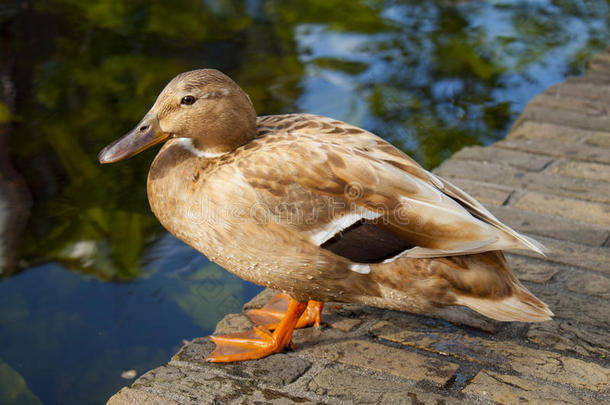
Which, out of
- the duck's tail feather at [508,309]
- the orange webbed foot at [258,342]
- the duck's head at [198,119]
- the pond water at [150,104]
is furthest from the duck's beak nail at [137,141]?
the pond water at [150,104]

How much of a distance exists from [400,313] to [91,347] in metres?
1.70

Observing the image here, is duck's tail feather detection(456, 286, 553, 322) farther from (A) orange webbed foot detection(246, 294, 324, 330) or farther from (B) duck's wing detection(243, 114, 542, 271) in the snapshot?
(A) orange webbed foot detection(246, 294, 324, 330)

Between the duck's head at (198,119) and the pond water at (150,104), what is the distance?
1.38m

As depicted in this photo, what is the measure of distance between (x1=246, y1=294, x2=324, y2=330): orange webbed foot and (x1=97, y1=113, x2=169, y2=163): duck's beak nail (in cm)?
86

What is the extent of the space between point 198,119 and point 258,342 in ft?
2.85

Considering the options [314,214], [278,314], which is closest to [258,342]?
Answer: [278,314]

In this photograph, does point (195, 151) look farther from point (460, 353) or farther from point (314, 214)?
point (460, 353)

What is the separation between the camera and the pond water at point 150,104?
3.68m

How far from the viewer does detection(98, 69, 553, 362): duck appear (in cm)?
233

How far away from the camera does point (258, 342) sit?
104 inches

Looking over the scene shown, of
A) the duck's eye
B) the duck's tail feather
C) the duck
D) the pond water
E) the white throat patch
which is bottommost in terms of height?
the pond water

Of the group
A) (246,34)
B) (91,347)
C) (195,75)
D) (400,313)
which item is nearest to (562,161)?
(400,313)

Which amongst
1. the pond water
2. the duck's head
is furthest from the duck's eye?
the pond water

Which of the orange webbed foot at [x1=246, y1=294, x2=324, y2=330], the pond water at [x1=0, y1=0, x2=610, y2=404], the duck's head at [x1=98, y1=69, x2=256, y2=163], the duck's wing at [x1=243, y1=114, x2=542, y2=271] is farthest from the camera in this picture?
the pond water at [x1=0, y1=0, x2=610, y2=404]
